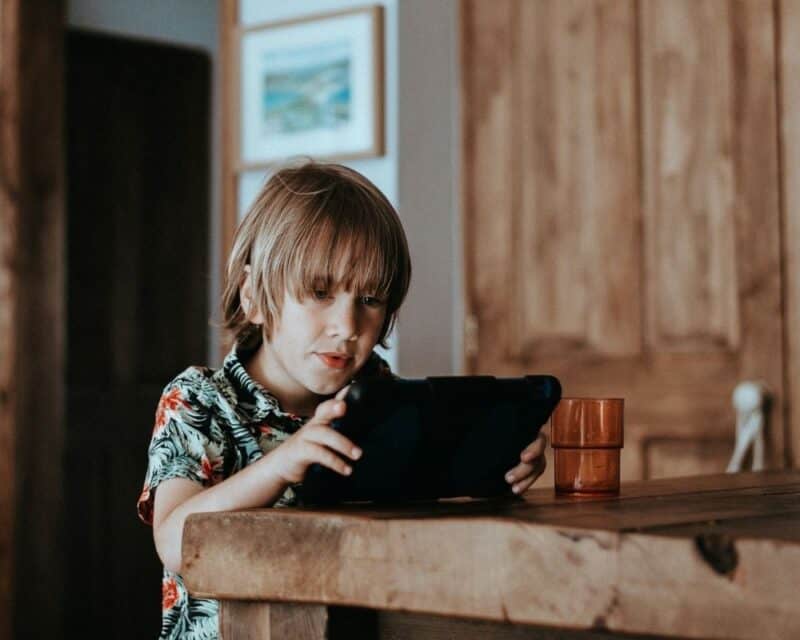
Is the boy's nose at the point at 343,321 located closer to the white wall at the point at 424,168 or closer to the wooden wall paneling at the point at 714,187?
the wooden wall paneling at the point at 714,187

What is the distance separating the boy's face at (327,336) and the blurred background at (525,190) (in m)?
0.59

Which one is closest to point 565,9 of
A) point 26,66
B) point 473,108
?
point 473,108

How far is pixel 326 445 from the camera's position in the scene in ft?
3.67

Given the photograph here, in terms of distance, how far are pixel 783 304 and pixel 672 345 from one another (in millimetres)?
278

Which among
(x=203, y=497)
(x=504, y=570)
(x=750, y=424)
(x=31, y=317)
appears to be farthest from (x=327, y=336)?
(x=31, y=317)

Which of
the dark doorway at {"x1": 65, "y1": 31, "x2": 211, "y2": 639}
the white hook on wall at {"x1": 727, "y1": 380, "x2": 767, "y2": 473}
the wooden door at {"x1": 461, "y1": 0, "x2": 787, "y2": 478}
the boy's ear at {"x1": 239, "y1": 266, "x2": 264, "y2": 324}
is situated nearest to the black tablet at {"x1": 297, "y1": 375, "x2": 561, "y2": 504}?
the boy's ear at {"x1": 239, "y1": 266, "x2": 264, "y2": 324}

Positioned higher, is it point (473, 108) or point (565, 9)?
point (565, 9)

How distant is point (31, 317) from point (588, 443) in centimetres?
269

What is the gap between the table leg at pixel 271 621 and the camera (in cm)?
101

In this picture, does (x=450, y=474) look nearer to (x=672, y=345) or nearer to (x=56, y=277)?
(x=672, y=345)

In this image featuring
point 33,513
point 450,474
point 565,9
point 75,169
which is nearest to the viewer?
Answer: point 450,474

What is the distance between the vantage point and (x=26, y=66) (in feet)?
12.0

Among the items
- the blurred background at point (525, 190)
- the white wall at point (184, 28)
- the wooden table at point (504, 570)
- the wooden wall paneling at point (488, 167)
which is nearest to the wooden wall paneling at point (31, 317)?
the blurred background at point (525, 190)

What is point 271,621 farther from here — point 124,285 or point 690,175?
point 124,285
